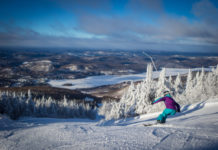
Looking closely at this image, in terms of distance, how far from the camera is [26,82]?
5935 inches

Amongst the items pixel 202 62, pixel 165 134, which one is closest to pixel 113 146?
pixel 165 134

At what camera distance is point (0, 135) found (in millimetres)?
7516

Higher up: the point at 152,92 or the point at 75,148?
the point at 75,148

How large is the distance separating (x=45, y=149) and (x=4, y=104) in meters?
35.1

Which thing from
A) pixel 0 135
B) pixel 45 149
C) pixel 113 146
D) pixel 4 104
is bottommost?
pixel 4 104

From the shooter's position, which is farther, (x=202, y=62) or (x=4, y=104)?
(x=202, y=62)

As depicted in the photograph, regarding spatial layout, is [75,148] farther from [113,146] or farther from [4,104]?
[4,104]

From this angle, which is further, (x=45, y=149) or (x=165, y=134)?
(x=165, y=134)

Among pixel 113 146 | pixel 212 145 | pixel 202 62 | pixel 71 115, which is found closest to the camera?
pixel 212 145

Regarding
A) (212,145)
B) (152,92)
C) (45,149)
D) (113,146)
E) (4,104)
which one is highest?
(212,145)

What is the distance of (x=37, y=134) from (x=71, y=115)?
125ft

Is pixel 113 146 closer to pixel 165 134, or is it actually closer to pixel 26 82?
pixel 165 134

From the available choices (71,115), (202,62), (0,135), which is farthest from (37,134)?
(202,62)

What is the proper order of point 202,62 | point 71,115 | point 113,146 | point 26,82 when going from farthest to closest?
point 26,82 → point 202,62 → point 71,115 → point 113,146
